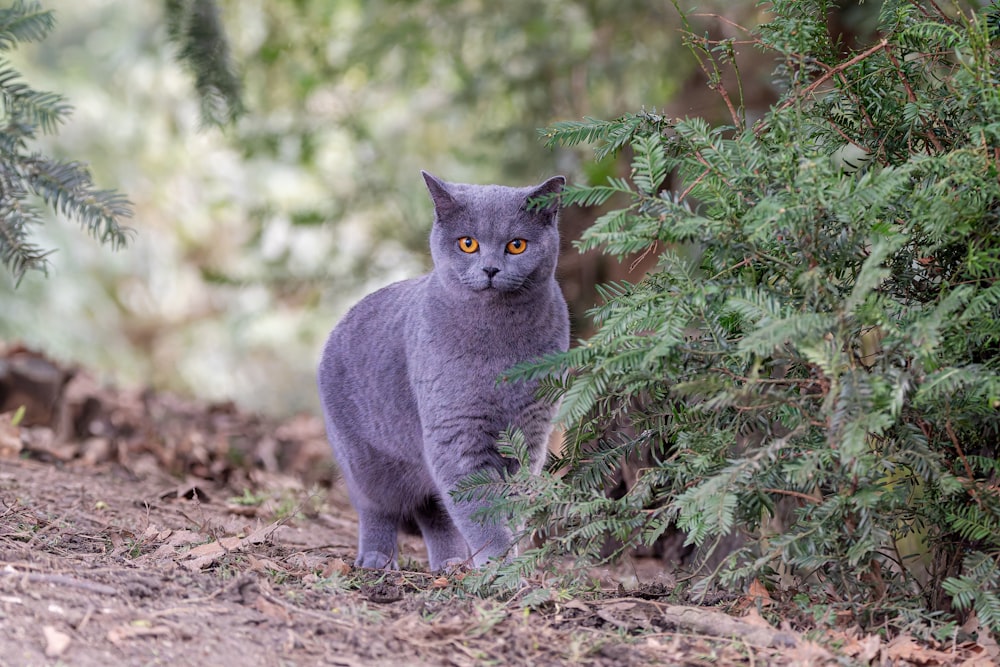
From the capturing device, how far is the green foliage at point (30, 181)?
10.4 feet

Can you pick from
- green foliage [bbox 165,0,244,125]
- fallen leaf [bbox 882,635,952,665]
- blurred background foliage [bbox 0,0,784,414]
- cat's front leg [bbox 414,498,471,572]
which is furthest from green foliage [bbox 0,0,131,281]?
fallen leaf [bbox 882,635,952,665]

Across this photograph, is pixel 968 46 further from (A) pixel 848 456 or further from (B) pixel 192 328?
(B) pixel 192 328

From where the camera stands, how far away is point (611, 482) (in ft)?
8.66

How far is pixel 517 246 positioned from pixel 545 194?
0.64 ft

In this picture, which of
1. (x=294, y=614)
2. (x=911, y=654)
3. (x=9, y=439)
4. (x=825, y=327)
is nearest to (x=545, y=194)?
(x=825, y=327)

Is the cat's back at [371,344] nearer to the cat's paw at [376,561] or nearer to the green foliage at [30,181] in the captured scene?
the cat's paw at [376,561]

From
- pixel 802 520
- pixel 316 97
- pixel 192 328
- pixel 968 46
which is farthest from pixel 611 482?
pixel 192 328

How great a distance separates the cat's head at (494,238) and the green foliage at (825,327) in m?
0.59

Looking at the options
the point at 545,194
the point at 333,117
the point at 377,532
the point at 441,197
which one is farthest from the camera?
the point at 333,117

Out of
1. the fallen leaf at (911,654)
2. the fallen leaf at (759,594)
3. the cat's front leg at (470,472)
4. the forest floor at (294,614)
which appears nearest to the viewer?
the forest floor at (294,614)

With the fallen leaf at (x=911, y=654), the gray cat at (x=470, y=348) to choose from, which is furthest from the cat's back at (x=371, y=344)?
the fallen leaf at (x=911, y=654)

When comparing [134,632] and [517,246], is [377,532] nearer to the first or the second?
[517,246]

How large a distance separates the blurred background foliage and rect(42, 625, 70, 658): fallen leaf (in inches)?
113

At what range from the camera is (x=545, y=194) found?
3012 mm
